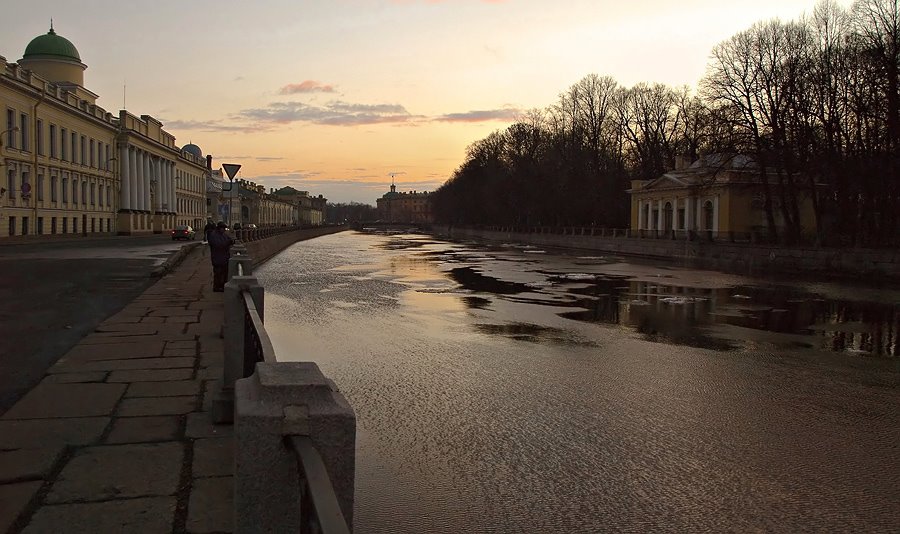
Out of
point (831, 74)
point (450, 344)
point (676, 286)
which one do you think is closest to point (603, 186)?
point (831, 74)

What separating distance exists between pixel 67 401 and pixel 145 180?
270ft

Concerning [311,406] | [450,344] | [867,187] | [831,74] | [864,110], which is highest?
[831,74]

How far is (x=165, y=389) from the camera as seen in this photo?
7.07 m

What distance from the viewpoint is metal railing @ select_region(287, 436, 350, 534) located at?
2.14m

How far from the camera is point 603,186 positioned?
76.6 meters

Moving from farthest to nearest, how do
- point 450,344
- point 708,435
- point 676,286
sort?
1. point 676,286
2. point 450,344
3. point 708,435

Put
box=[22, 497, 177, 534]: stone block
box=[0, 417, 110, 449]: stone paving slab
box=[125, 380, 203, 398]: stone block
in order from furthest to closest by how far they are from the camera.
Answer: box=[125, 380, 203, 398]: stone block, box=[0, 417, 110, 449]: stone paving slab, box=[22, 497, 177, 534]: stone block

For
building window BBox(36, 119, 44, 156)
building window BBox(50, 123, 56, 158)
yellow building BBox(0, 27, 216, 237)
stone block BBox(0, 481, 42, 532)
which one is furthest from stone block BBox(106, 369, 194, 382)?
building window BBox(50, 123, 56, 158)

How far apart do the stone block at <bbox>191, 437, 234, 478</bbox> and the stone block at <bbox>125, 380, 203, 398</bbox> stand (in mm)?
1612

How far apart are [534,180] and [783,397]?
78532 millimetres

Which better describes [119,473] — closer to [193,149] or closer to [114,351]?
[114,351]

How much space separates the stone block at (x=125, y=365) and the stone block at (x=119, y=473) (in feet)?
9.93

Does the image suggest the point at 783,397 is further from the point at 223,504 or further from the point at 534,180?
the point at 534,180

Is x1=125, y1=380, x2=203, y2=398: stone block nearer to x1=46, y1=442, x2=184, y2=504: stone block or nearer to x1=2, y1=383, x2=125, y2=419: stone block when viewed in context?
x1=2, y1=383, x2=125, y2=419: stone block
